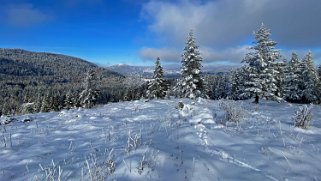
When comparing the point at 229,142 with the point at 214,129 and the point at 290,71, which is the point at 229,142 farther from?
the point at 290,71

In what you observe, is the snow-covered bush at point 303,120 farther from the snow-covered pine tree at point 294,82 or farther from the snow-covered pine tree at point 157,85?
the snow-covered pine tree at point 157,85

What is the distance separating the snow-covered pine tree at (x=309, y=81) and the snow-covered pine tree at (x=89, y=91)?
111ft

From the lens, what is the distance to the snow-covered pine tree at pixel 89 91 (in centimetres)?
5203

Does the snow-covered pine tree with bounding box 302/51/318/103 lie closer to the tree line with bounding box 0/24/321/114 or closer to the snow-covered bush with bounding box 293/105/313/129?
the tree line with bounding box 0/24/321/114

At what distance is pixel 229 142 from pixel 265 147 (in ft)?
2.45

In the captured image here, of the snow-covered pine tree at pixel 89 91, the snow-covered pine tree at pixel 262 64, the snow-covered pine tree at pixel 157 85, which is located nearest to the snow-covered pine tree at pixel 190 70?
the snow-covered pine tree at pixel 262 64

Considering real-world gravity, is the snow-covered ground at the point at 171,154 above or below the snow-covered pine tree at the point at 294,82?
below

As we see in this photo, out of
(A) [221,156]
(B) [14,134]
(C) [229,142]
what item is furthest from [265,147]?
(B) [14,134]

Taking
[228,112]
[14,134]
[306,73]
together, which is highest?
[306,73]

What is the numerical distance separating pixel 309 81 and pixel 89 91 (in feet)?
118

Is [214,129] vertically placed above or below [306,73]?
below

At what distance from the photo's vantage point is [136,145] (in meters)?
5.66

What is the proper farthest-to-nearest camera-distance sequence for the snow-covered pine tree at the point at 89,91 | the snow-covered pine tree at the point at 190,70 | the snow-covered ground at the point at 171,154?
1. the snow-covered pine tree at the point at 89,91
2. the snow-covered pine tree at the point at 190,70
3. the snow-covered ground at the point at 171,154

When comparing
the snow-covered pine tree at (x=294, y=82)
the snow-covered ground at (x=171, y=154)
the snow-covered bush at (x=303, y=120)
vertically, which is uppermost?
the snow-covered pine tree at (x=294, y=82)
